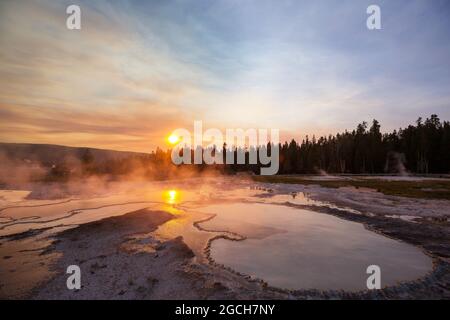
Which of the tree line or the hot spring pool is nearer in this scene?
the hot spring pool

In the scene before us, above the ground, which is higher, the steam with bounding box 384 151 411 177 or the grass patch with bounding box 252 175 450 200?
the steam with bounding box 384 151 411 177

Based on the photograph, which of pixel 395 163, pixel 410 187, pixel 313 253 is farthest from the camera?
pixel 395 163

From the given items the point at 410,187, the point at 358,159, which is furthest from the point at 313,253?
the point at 358,159

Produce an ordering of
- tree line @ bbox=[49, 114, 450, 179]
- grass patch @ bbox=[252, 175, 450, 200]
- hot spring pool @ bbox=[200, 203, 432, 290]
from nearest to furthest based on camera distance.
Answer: hot spring pool @ bbox=[200, 203, 432, 290] → grass patch @ bbox=[252, 175, 450, 200] → tree line @ bbox=[49, 114, 450, 179]

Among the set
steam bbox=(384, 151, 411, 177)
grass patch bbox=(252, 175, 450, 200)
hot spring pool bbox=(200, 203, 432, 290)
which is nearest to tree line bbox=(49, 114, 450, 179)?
steam bbox=(384, 151, 411, 177)

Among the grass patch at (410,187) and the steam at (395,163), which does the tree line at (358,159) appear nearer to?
the steam at (395,163)

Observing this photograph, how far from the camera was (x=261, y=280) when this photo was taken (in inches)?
354

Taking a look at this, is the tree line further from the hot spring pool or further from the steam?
the hot spring pool

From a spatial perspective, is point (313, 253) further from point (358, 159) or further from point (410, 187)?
point (358, 159)

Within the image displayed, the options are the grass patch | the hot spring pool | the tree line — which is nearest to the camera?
the hot spring pool

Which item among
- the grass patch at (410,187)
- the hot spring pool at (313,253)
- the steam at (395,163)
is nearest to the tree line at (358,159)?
the steam at (395,163)

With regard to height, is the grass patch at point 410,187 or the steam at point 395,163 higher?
the steam at point 395,163

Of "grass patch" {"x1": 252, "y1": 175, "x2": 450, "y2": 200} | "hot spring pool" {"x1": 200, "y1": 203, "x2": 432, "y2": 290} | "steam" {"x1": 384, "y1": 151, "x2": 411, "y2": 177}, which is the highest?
"steam" {"x1": 384, "y1": 151, "x2": 411, "y2": 177}
